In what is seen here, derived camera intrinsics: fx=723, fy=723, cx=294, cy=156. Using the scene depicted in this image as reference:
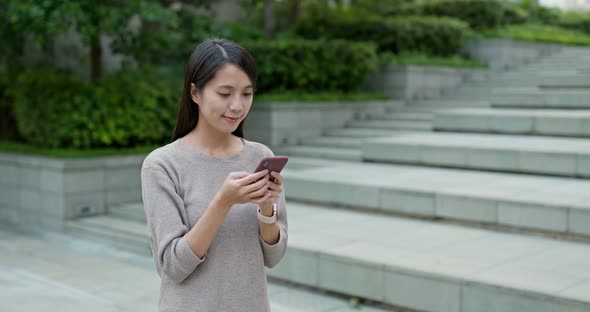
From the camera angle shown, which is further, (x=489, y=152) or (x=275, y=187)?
(x=489, y=152)

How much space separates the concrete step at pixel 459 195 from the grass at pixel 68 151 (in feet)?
6.92

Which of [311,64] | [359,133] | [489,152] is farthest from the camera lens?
[311,64]

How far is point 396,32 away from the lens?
13547 mm

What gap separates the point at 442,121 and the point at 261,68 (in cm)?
290

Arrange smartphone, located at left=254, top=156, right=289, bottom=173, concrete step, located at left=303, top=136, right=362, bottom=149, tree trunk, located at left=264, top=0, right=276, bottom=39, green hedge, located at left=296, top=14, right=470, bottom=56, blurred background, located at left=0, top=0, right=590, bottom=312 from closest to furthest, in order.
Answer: smartphone, located at left=254, top=156, right=289, bottom=173, blurred background, located at left=0, top=0, right=590, bottom=312, concrete step, located at left=303, top=136, right=362, bottom=149, tree trunk, located at left=264, top=0, right=276, bottom=39, green hedge, located at left=296, top=14, right=470, bottom=56

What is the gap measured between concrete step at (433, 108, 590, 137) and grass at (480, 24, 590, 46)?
5092 mm

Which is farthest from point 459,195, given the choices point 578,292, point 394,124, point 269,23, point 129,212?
point 269,23

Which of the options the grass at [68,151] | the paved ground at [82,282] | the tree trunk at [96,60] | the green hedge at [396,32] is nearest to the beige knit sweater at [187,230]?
the paved ground at [82,282]

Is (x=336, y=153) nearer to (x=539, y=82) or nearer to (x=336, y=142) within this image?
(x=336, y=142)

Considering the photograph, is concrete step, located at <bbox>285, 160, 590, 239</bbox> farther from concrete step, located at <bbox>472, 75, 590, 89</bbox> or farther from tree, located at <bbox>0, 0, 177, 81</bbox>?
concrete step, located at <bbox>472, 75, 590, 89</bbox>

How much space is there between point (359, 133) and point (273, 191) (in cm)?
922

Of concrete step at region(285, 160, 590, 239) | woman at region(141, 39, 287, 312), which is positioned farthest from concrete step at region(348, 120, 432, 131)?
woman at region(141, 39, 287, 312)

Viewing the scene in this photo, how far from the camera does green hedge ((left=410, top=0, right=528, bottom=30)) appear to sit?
1628 cm

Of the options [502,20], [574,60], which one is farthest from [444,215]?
[502,20]
